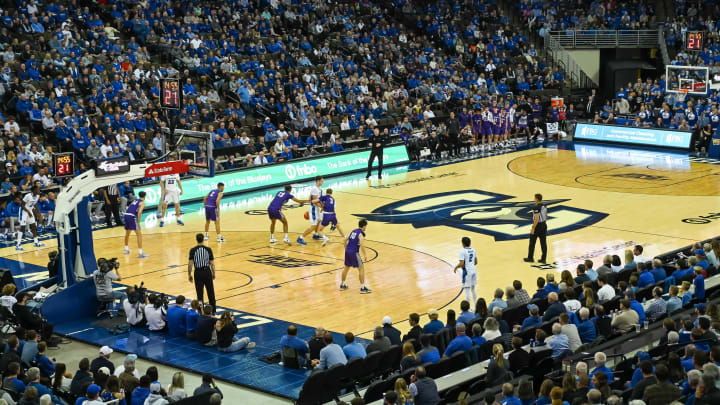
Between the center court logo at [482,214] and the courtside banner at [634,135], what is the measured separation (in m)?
11.7

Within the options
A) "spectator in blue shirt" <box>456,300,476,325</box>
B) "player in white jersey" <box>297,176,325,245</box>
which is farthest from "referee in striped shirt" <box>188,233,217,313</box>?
"player in white jersey" <box>297,176,325,245</box>

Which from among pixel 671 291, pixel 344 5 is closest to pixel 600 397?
pixel 671 291

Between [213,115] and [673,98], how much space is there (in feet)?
68.6

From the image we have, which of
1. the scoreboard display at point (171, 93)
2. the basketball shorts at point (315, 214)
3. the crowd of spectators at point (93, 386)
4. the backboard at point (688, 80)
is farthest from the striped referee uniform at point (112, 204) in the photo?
the backboard at point (688, 80)

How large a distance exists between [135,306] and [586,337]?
904cm

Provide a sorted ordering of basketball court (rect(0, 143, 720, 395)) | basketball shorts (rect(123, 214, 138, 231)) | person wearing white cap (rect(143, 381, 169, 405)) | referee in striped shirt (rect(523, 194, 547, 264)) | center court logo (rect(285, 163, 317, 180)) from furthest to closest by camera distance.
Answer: center court logo (rect(285, 163, 317, 180)) < basketball shorts (rect(123, 214, 138, 231)) < referee in striped shirt (rect(523, 194, 547, 264)) < basketball court (rect(0, 143, 720, 395)) < person wearing white cap (rect(143, 381, 169, 405))

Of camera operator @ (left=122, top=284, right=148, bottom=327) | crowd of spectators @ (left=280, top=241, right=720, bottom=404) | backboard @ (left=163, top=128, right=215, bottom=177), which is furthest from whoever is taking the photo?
backboard @ (left=163, top=128, right=215, bottom=177)

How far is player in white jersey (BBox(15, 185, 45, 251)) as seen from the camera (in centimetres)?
2722

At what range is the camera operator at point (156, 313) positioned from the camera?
19797 millimetres

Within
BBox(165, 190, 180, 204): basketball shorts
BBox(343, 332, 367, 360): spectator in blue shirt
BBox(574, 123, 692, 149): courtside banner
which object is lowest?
BBox(343, 332, 367, 360): spectator in blue shirt

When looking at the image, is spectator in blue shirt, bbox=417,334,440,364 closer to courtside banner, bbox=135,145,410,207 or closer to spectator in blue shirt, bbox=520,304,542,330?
spectator in blue shirt, bbox=520,304,542,330

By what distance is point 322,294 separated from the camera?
22.1 meters

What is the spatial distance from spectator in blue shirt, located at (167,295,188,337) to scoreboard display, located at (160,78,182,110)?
17.5 feet

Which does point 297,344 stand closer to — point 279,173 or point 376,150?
point 279,173
